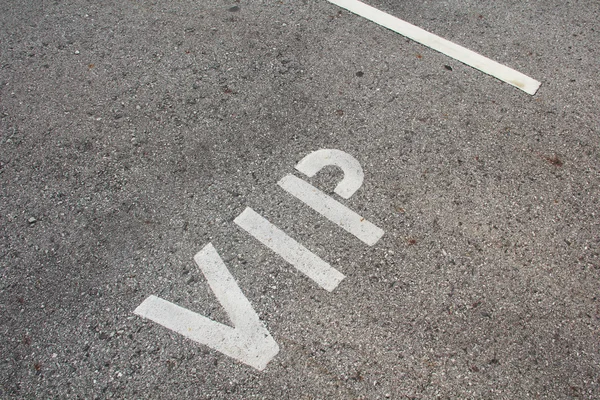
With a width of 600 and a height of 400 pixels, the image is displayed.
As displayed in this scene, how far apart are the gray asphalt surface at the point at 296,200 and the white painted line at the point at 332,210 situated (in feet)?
0.19

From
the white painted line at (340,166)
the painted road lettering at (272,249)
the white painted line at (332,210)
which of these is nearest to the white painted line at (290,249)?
the painted road lettering at (272,249)

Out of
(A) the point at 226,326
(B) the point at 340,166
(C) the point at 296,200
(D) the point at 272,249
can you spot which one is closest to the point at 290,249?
(D) the point at 272,249

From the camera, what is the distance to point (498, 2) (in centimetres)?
524

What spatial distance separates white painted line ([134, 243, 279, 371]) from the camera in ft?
9.82

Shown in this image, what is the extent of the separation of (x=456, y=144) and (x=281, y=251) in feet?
5.26

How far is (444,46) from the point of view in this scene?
15.6 ft

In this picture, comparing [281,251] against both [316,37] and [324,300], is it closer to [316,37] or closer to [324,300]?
[324,300]

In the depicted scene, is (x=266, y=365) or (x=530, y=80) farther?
(x=530, y=80)

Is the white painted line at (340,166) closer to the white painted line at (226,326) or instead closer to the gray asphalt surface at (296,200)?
the gray asphalt surface at (296,200)

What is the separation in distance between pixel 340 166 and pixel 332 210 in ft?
1.34

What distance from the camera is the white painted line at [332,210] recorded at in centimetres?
348

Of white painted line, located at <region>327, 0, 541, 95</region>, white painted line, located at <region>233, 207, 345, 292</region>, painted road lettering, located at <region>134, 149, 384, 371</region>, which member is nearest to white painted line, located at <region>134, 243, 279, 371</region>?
painted road lettering, located at <region>134, 149, 384, 371</region>

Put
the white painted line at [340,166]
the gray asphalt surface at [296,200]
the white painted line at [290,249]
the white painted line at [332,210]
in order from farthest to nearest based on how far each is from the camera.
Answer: the white painted line at [340,166] → the white painted line at [332,210] → the white painted line at [290,249] → the gray asphalt surface at [296,200]

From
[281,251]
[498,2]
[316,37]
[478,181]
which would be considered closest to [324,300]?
[281,251]
